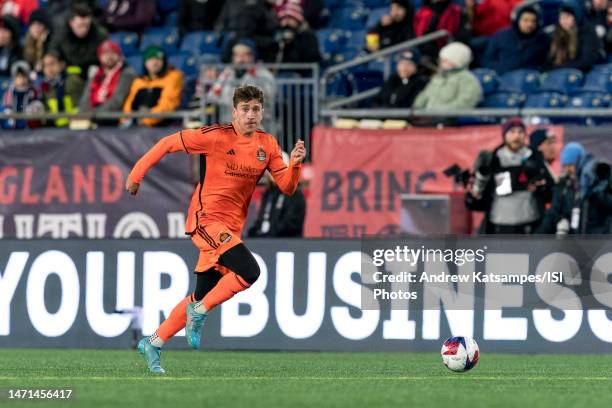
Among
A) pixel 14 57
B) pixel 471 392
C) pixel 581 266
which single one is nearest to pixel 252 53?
pixel 14 57

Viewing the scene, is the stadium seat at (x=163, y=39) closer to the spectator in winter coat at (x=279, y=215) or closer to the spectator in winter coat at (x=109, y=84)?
the spectator in winter coat at (x=109, y=84)

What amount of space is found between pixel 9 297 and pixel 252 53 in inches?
217

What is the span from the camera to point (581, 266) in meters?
14.7

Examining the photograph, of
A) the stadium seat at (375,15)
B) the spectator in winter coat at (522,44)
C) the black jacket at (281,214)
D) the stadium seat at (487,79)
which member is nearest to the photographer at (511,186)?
the black jacket at (281,214)

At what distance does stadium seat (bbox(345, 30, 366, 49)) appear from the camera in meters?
20.8

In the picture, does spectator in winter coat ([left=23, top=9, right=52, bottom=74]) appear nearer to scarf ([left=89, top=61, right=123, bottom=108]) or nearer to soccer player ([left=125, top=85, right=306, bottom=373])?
scarf ([left=89, top=61, right=123, bottom=108])

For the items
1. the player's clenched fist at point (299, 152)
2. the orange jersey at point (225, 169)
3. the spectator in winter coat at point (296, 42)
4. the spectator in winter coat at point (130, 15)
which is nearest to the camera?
the player's clenched fist at point (299, 152)

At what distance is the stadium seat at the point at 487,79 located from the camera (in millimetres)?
19062

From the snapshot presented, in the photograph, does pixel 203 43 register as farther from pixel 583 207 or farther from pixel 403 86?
pixel 583 207

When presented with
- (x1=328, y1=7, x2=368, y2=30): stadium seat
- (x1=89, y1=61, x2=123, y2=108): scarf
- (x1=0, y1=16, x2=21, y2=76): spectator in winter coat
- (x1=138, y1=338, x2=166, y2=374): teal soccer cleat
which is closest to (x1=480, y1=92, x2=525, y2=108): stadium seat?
(x1=328, y1=7, x2=368, y2=30): stadium seat

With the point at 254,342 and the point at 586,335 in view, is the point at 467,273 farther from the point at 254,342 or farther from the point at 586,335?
the point at 254,342

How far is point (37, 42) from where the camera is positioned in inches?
872

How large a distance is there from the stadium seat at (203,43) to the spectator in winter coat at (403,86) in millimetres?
3483

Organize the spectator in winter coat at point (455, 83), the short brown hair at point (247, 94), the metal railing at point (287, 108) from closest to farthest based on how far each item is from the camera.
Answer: the short brown hair at point (247, 94) < the spectator in winter coat at point (455, 83) < the metal railing at point (287, 108)
